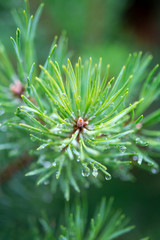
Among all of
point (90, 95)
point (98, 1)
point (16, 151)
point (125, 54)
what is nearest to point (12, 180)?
point (16, 151)

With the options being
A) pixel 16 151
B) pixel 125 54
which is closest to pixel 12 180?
pixel 16 151

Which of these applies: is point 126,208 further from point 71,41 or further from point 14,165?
point 71,41

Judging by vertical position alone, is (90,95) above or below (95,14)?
below

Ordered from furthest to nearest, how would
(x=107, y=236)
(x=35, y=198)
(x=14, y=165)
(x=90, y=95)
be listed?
(x=35, y=198)
(x=14, y=165)
(x=107, y=236)
(x=90, y=95)

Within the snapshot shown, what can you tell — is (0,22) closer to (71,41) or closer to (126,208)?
(71,41)

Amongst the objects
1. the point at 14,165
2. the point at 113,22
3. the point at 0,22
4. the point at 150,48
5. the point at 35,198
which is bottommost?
the point at 35,198

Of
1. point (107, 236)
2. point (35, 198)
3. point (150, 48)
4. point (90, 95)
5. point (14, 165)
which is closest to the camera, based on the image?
point (90, 95)

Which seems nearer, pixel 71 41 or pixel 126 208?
pixel 126 208
